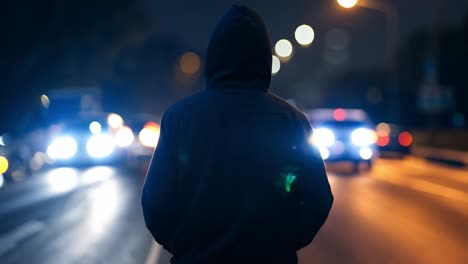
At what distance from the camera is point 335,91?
12044 cm

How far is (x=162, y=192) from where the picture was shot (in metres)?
3.36

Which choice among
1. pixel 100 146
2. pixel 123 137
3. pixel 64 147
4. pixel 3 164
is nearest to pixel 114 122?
pixel 123 137

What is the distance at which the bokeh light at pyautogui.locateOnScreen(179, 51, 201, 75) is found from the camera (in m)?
112

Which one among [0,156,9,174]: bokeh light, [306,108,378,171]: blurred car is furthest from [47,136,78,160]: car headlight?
[306,108,378,171]: blurred car

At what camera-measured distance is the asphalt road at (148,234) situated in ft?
32.5

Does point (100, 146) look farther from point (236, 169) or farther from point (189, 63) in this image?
point (189, 63)

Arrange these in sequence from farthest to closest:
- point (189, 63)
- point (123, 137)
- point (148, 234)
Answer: point (189, 63)
point (123, 137)
point (148, 234)

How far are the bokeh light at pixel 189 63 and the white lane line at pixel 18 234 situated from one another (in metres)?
96.0

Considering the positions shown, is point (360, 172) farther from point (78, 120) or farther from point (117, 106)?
point (117, 106)

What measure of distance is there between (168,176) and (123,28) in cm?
6030

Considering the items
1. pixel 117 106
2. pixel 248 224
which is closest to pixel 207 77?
pixel 248 224

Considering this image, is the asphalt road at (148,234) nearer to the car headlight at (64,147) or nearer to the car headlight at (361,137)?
the car headlight at (361,137)

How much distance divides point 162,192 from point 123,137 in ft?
82.4

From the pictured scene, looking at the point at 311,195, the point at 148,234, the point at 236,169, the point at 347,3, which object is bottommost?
the point at 311,195
